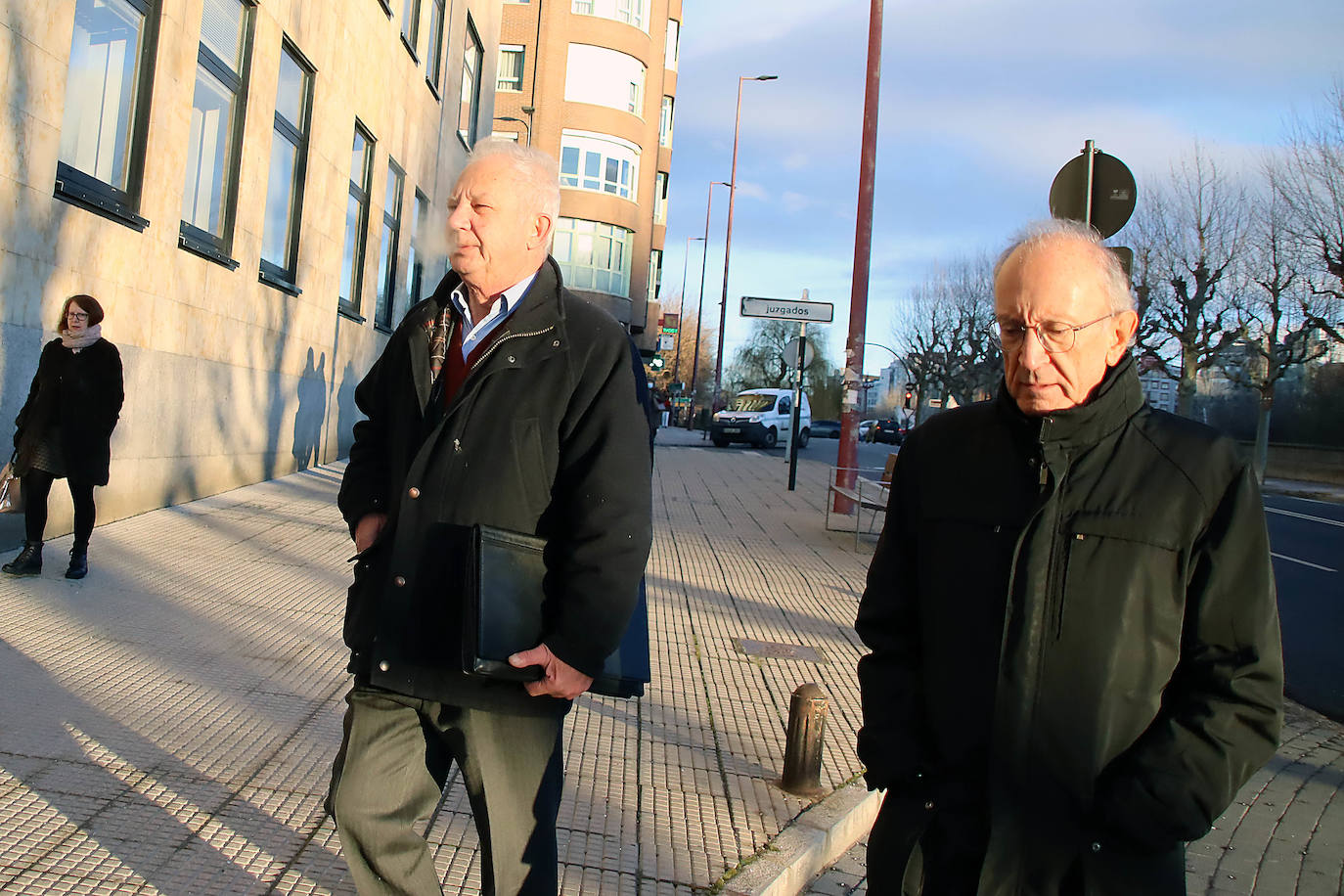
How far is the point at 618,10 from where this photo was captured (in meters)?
38.4

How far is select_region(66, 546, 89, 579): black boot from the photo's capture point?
6.70 meters

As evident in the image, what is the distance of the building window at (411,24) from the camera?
16797 mm

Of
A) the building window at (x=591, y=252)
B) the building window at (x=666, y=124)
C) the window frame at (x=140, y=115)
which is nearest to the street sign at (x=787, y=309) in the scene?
the window frame at (x=140, y=115)

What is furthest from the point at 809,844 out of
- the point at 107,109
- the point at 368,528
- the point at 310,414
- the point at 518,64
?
the point at 518,64

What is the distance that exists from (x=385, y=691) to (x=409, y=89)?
16505 millimetres

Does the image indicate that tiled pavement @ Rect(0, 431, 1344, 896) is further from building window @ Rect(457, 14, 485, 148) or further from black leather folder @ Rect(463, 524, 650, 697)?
building window @ Rect(457, 14, 485, 148)

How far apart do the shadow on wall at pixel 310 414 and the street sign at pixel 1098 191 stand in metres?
9.40

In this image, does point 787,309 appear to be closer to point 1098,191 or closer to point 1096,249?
point 1098,191

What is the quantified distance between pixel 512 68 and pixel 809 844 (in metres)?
38.1

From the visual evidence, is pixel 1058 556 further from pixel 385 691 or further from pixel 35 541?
pixel 35 541

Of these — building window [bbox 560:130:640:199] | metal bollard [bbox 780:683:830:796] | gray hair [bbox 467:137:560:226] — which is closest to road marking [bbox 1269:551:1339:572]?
metal bollard [bbox 780:683:830:796]

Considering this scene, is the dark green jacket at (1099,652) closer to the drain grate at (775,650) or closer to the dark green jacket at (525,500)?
the dark green jacket at (525,500)

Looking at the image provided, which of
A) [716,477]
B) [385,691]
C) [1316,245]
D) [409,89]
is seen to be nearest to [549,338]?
[385,691]

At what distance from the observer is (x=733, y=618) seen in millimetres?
7773
